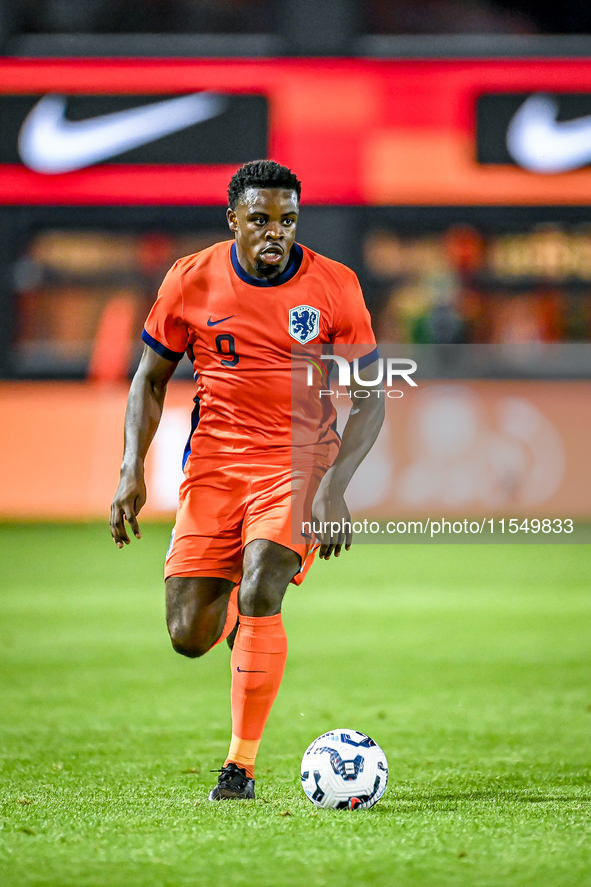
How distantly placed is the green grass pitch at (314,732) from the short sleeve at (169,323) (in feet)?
5.24

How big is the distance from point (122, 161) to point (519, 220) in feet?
15.7

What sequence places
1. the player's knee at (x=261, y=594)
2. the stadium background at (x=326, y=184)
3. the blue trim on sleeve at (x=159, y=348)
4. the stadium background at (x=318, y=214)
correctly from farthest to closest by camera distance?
1. the stadium background at (x=326, y=184)
2. the stadium background at (x=318, y=214)
3. the blue trim on sleeve at (x=159, y=348)
4. the player's knee at (x=261, y=594)

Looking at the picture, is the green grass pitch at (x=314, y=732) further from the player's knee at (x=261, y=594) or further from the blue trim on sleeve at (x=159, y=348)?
the blue trim on sleeve at (x=159, y=348)

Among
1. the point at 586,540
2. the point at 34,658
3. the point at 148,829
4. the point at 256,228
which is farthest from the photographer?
the point at 586,540

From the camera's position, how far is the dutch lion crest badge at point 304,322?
192 inches

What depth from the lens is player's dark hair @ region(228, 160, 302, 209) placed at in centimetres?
476

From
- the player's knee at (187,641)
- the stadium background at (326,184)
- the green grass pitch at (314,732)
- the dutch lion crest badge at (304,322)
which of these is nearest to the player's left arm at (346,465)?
the dutch lion crest badge at (304,322)

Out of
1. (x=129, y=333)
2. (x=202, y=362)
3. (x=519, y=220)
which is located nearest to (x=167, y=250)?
(x=129, y=333)

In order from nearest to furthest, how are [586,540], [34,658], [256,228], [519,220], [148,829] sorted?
[148,829], [256,228], [34,658], [586,540], [519,220]

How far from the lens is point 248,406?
4.93 m

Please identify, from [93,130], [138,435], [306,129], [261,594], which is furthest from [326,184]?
[261,594]

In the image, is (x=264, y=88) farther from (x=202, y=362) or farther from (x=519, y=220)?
(x=202, y=362)

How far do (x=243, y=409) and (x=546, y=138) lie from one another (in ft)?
39.4

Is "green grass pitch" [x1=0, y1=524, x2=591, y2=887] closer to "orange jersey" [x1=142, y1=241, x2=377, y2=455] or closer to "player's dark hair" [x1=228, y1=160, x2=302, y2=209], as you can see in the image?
"orange jersey" [x1=142, y1=241, x2=377, y2=455]
